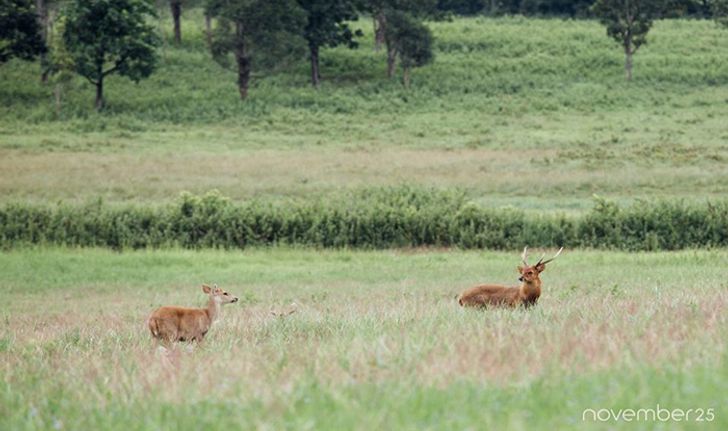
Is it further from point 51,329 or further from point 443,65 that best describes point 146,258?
point 443,65

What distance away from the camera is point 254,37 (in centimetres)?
6719

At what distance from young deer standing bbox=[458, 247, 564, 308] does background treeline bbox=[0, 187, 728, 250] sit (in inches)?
640

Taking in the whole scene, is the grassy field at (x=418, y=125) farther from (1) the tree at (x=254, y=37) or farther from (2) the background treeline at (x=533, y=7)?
(2) the background treeline at (x=533, y=7)

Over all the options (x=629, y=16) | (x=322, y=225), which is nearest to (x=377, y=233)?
(x=322, y=225)

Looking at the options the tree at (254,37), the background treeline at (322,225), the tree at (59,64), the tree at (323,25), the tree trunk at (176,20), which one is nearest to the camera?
the background treeline at (322,225)

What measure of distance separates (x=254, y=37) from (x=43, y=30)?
13.5m

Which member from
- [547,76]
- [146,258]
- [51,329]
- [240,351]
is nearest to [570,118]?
[547,76]

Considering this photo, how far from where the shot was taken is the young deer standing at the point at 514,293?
1402 centimetres

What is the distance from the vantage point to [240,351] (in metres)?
9.44

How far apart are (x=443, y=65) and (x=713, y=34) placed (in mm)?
24160

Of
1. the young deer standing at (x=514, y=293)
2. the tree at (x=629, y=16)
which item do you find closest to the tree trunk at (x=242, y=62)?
the tree at (x=629, y=16)

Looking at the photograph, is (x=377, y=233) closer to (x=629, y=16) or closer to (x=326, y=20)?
(x=326, y=20)

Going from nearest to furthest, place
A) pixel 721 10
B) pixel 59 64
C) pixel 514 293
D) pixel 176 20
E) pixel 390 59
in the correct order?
pixel 514 293, pixel 59 64, pixel 390 59, pixel 176 20, pixel 721 10

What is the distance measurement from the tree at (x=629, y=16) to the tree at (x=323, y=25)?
16.7m
